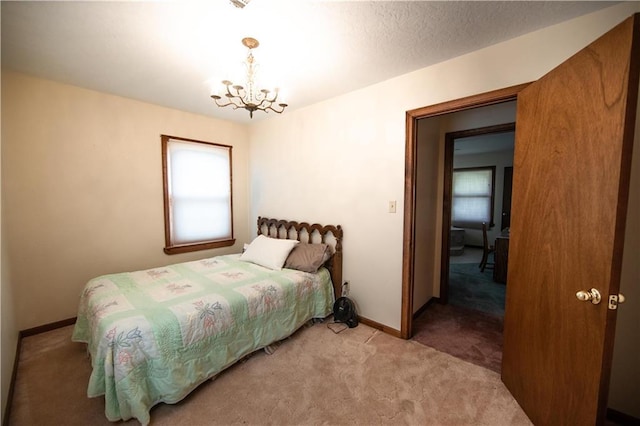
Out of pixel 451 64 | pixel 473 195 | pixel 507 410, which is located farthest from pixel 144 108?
pixel 473 195

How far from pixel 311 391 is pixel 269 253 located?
1.44 m

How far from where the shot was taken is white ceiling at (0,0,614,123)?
4.78ft

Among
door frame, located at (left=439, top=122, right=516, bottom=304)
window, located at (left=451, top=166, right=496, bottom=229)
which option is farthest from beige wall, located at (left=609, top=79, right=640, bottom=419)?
window, located at (left=451, top=166, right=496, bottom=229)

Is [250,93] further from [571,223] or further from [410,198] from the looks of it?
[571,223]

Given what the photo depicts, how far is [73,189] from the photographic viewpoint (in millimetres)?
2531

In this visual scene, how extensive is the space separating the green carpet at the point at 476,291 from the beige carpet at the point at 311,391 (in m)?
1.32

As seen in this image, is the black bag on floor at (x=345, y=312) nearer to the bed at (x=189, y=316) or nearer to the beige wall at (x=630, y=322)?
the bed at (x=189, y=316)

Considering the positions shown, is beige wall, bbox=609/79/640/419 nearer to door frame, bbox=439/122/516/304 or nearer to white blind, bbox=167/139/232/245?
door frame, bbox=439/122/516/304

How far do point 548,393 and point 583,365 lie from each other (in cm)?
33

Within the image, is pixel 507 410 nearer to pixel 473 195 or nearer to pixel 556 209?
pixel 556 209

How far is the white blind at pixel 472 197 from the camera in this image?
6055 mm

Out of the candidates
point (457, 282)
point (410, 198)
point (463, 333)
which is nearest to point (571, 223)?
point (410, 198)

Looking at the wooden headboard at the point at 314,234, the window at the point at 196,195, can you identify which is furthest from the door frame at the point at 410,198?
the window at the point at 196,195

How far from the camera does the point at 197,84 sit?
2.45 meters
